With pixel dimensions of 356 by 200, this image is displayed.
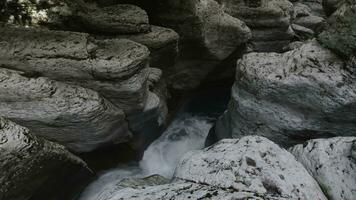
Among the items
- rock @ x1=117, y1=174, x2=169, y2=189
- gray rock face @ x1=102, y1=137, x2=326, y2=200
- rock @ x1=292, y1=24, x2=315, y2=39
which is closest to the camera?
gray rock face @ x1=102, y1=137, x2=326, y2=200

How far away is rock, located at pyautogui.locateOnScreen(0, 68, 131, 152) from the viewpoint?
7.66 meters

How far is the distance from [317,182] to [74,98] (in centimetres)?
511

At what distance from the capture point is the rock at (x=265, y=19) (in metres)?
14.7

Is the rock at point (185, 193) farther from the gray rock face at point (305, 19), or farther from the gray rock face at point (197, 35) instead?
the gray rock face at point (305, 19)

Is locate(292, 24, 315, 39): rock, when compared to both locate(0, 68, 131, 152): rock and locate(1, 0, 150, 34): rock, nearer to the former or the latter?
locate(1, 0, 150, 34): rock

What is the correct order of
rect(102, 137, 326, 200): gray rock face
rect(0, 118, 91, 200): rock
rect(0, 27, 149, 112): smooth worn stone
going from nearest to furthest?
rect(102, 137, 326, 200): gray rock face
rect(0, 118, 91, 200): rock
rect(0, 27, 149, 112): smooth worn stone

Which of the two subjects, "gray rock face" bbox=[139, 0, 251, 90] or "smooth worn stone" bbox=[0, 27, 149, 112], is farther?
"gray rock face" bbox=[139, 0, 251, 90]

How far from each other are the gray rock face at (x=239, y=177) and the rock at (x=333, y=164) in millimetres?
313

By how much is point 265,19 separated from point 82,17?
26.1 feet

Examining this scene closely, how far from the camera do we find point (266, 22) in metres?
15.0

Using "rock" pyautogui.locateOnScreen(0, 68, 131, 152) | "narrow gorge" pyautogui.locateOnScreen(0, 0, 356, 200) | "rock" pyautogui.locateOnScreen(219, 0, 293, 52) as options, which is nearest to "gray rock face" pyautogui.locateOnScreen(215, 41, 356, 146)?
"narrow gorge" pyautogui.locateOnScreen(0, 0, 356, 200)

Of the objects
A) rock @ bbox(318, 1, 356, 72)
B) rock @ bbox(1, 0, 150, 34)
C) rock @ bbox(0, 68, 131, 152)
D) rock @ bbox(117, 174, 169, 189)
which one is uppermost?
rock @ bbox(318, 1, 356, 72)

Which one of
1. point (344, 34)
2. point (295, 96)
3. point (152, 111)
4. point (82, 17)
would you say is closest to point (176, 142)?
point (152, 111)

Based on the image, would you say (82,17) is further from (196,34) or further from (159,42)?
(196,34)
